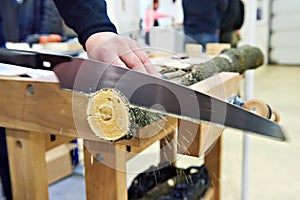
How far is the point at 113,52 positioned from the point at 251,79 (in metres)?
0.77

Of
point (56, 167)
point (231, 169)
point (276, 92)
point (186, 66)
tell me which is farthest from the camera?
point (276, 92)

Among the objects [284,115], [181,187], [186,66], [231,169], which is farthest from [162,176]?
[284,115]

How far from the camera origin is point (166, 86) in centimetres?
39

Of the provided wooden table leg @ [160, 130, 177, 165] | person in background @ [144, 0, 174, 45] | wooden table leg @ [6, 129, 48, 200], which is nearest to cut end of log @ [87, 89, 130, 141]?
wooden table leg @ [160, 130, 177, 165]

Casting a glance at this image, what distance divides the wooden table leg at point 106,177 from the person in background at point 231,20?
1.11 m

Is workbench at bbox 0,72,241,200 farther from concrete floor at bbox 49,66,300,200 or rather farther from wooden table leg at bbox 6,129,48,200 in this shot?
concrete floor at bbox 49,66,300,200

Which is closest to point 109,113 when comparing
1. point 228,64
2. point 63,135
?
point 63,135

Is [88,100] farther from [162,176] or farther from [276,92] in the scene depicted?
[276,92]

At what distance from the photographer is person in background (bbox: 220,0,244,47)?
1643 millimetres

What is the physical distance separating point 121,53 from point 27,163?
0.35 metres

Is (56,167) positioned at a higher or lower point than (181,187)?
lower

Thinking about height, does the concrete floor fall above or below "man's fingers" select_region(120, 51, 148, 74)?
below

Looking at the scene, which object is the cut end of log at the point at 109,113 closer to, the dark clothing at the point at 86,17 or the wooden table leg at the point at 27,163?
the dark clothing at the point at 86,17

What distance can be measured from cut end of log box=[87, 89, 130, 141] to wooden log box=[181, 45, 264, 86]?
0.58ft
